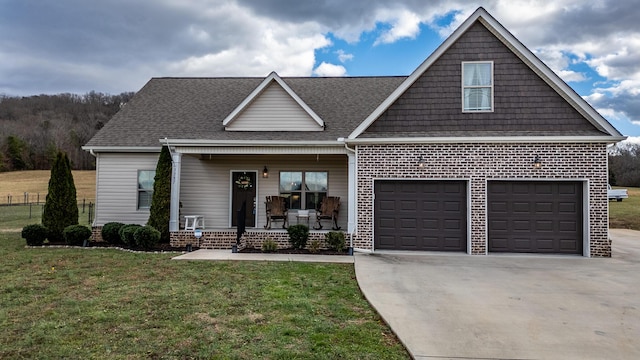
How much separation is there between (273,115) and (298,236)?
458 cm

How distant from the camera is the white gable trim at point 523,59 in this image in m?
9.94

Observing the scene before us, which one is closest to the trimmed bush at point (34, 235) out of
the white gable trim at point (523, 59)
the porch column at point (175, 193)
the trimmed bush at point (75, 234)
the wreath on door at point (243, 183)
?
the trimmed bush at point (75, 234)

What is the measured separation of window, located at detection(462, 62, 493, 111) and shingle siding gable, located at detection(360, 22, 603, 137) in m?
0.15

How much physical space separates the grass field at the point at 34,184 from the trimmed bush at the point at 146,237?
30.5m

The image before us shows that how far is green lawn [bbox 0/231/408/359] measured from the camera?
396 cm

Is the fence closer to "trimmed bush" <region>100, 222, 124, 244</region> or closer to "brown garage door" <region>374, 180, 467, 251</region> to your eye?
"trimmed bush" <region>100, 222, 124, 244</region>

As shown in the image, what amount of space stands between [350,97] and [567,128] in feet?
24.7

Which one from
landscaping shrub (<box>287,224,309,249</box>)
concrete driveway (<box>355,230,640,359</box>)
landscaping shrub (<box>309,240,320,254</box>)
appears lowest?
concrete driveway (<box>355,230,640,359</box>)

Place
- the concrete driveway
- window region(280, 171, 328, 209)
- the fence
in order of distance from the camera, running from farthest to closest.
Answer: the fence < window region(280, 171, 328, 209) < the concrete driveway

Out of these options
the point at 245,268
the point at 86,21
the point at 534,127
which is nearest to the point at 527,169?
the point at 534,127

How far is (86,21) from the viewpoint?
57.9ft

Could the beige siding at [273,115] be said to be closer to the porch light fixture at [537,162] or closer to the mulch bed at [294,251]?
the mulch bed at [294,251]

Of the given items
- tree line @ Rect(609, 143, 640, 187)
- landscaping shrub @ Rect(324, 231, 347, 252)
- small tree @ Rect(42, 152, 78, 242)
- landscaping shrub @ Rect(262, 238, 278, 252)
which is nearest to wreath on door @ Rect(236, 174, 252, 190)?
landscaping shrub @ Rect(262, 238, 278, 252)

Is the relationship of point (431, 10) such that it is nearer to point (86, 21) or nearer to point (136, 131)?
point (136, 131)
